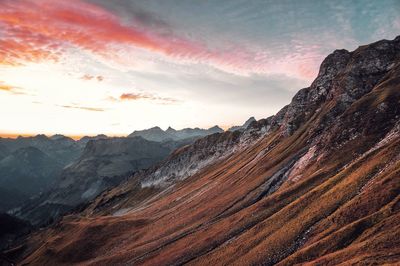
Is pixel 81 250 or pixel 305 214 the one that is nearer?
pixel 305 214

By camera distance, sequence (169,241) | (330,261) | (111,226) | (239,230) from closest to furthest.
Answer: (330,261), (239,230), (169,241), (111,226)

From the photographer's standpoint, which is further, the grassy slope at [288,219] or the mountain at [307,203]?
the mountain at [307,203]

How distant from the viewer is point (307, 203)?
265ft

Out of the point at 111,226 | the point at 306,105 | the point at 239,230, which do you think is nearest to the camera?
the point at 239,230

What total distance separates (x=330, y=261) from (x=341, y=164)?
48.3 meters

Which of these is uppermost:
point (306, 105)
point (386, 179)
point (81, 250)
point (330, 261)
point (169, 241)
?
point (306, 105)

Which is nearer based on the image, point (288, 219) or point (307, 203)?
point (288, 219)

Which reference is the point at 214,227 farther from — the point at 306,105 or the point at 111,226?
the point at 306,105

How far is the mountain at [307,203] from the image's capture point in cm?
6153

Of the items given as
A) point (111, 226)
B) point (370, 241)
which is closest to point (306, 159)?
point (370, 241)

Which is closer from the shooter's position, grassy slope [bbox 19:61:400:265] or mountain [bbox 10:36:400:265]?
grassy slope [bbox 19:61:400:265]

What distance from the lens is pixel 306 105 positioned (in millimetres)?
182750

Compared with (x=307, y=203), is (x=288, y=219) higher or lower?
lower

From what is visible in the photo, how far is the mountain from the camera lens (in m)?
61.5
